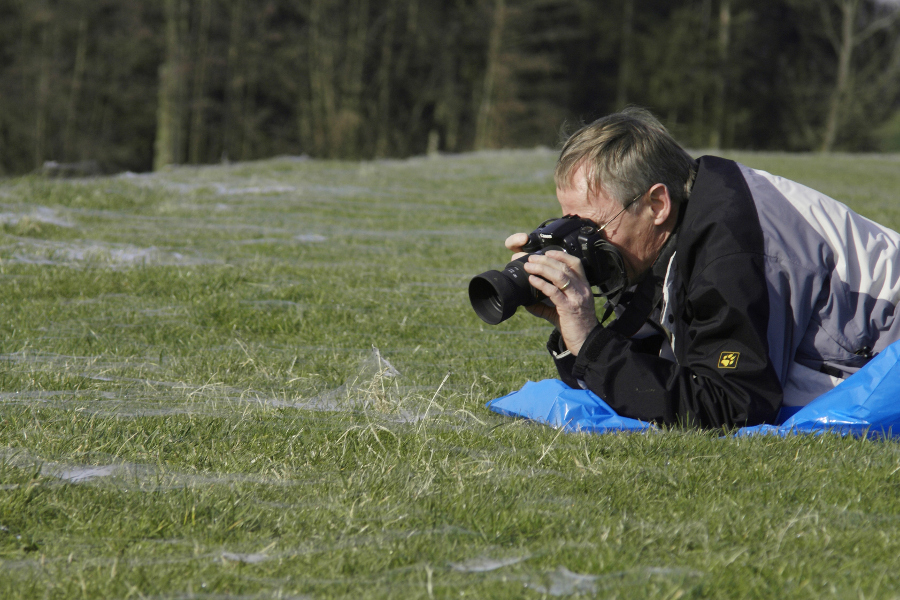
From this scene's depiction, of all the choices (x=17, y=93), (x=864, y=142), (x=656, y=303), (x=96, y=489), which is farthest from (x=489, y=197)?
(x=864, y=142)

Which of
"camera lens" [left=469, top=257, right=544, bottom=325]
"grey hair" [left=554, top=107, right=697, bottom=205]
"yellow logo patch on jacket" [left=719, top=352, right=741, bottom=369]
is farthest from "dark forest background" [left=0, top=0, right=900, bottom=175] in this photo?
"yellow logo patch on jacket" [left=719, top=352, right=741, bottom=369]

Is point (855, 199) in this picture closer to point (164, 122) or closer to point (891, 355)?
point (891, 355)

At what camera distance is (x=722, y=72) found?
32188 millimetres

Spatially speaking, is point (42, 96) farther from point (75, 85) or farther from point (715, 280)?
point (715, 280)

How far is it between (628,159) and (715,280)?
49 cm

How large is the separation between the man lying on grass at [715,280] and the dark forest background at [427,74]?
1927 cm

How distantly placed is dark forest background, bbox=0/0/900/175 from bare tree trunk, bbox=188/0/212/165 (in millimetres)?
66

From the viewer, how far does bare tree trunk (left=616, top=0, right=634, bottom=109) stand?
3334cm

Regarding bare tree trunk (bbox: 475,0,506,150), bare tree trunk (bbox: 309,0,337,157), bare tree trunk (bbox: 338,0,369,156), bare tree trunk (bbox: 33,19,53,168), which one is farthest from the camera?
bare tree trunk (bbox: 475,0,506,150)

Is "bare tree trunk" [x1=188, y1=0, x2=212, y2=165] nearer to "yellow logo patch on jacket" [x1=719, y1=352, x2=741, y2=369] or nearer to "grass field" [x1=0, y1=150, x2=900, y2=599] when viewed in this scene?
"grass field" [x1=0, y1=150, x2=900, y2=599]

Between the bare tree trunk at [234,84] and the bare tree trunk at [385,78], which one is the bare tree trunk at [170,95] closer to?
the bare tree trunk at [234,84]

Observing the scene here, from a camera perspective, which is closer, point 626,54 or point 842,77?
point 842,77

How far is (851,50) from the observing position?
33062 mm

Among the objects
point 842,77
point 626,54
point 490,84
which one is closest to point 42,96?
point 490,84
